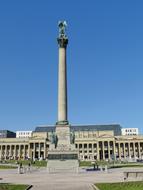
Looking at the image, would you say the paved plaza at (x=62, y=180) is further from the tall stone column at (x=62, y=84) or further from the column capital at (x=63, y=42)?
the column capital at (x=63, y=42)

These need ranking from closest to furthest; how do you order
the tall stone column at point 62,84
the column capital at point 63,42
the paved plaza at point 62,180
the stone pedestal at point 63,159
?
the paved plaza at point 62,180 < the stone pedestal at point 63,159 < the tall stone column at point 62,84 < the column capital at point 63,42

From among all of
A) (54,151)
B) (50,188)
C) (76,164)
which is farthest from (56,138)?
(50,188)

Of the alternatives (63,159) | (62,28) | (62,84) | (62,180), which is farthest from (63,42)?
(62,180)

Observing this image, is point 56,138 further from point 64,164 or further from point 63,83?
point 63,83

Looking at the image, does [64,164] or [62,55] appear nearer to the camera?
[64,164]

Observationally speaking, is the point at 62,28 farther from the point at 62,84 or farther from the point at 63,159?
the point at 63,159

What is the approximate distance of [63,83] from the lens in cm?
7369

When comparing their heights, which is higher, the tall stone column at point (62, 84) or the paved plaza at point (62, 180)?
the tall stone column at point (62, 84)

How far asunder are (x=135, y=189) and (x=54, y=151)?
40117 mm

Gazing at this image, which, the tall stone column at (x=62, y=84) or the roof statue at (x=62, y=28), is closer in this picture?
the tall stone column at (x=62, y=84)

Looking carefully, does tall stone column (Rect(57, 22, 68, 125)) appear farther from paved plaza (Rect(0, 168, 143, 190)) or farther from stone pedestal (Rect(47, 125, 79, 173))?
paved plaza (Rect(0, 168, 143, 190))

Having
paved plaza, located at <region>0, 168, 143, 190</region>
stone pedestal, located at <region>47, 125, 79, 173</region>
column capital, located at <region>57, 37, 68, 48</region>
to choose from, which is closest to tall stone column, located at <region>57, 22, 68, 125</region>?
column capital, located at <region>57, 37, 68, 48</region>

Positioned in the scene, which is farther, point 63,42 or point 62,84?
point 63,42

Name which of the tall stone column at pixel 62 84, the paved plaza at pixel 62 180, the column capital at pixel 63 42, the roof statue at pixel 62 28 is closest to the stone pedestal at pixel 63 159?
the tall stone column at pixel 62 84
